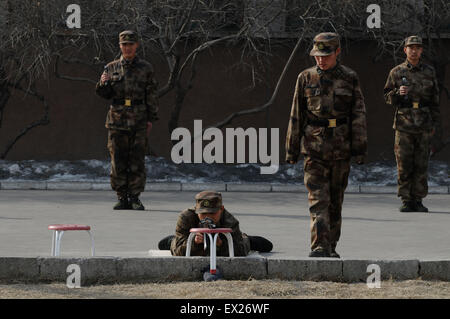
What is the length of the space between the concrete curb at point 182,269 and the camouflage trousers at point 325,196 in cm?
59

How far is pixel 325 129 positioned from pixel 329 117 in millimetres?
109

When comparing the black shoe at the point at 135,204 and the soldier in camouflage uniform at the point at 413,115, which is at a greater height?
the soldier in camouflage uniform at the point at 413,115

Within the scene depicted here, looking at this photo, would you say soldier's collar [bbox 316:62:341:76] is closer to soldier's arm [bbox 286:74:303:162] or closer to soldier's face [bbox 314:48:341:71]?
soldier's face [bbox 314:48:341:71]

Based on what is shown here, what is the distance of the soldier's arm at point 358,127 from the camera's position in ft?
31.7

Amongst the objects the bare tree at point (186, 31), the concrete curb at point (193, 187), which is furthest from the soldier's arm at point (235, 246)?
the bare tree at point (186, 31)

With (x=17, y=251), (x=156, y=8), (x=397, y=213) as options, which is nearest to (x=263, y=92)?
(x=156, y=8)

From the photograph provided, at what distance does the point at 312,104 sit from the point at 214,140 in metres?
13.3

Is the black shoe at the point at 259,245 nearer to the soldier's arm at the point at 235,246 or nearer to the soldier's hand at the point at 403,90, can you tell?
the soldier's arm at the point at 235,246

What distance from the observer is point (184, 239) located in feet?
31.0

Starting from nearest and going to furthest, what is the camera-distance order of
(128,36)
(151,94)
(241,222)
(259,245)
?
(259,245)
(241,222)
(128,36)
(151,94)

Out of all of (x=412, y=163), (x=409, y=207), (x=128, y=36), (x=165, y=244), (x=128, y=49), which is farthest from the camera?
(x=409, y=207)

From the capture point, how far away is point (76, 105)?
2328cm

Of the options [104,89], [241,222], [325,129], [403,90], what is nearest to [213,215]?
[325,129]

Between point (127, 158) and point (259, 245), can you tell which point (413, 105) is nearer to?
point (127, 158)
